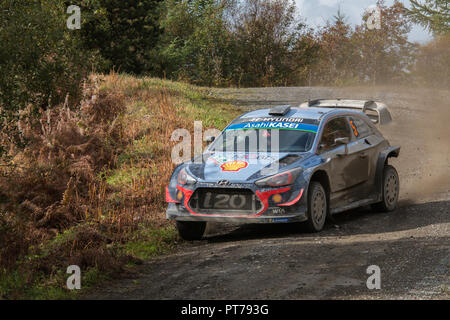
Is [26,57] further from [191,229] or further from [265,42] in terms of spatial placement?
[265,42]

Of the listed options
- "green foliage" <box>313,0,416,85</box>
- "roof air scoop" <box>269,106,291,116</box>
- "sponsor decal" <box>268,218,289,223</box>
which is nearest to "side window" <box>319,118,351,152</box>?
"roof air scoop" <box>269,106,291,116</box>

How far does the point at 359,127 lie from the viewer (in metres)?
12.1

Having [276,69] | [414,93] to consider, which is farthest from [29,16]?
[276,69]

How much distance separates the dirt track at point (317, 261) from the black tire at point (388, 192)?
0.19 meters

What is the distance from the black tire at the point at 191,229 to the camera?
10375 millimetres

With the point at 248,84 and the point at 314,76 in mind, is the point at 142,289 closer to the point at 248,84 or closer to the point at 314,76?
the point at 248,84

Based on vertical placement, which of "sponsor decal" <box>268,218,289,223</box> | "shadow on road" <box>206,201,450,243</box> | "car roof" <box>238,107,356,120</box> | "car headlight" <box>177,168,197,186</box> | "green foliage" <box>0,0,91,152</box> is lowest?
"shadow on road" <box>206,201,450,243</box>

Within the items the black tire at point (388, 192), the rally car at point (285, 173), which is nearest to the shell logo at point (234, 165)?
the rally car at point (285, 173)

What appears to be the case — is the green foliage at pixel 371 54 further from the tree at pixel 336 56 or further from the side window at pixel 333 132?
the side window at pixel 333 132

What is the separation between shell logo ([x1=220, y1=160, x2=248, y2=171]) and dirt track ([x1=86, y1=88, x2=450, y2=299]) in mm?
1094

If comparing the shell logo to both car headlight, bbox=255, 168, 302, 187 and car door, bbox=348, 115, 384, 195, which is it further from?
car door, bbox=348, 115, 384, 195

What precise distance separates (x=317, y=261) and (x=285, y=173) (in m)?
1.85

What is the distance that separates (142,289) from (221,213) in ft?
8.00

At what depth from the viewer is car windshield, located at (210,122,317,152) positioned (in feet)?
35.1
